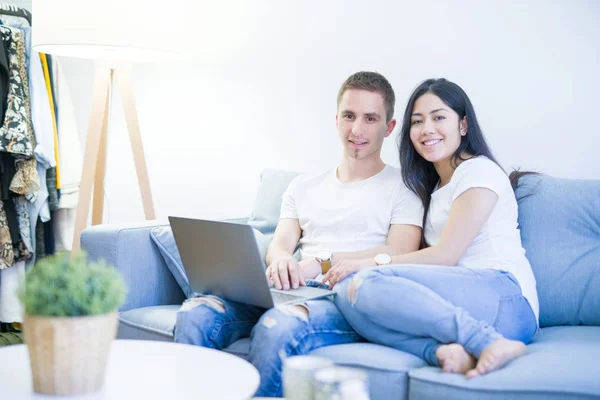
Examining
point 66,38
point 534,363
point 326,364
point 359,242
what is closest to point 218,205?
point 66,38

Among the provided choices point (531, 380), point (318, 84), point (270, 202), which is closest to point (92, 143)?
point (270, 202)

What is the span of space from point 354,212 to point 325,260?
0.55 feet

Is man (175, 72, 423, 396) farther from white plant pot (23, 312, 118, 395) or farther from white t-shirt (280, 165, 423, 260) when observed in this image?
white plant pot (23, 312, 118, 395)

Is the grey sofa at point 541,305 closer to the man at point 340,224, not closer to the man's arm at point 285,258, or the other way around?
the man at point 340,224

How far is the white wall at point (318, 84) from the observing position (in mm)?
2332

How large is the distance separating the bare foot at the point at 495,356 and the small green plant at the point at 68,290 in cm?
75

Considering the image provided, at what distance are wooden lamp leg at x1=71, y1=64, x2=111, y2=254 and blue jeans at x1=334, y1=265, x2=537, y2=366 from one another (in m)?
1.29

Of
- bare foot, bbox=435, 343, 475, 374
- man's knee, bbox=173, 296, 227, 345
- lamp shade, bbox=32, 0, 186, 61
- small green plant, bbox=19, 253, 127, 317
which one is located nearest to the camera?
small green plant, bbox=19, 253, 127, 317

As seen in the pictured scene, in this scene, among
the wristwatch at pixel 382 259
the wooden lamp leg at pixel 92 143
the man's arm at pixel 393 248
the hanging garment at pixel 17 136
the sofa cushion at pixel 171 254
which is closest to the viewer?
the wristwatch at pixel 382 259

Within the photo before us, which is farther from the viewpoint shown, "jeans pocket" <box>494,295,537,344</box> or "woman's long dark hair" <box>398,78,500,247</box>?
"woman's long dark hair" <box>398,78,500,247</box>

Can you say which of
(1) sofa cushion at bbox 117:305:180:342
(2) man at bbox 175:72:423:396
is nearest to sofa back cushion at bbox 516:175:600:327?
(2) man at bbox 175:72:423:396

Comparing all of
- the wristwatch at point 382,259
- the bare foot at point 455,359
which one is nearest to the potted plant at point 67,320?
the bare foot at point 455,359

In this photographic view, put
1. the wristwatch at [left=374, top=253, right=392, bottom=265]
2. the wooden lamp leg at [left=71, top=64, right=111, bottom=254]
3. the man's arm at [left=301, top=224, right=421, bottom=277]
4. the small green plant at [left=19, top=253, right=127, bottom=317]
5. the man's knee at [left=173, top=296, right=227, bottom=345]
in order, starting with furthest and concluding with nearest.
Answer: the wooden lamp leg at [left=71, top=64, right=111, bottom=254], the man's arm at [left=301, top=224, right=421, bottom=277], the wristwatch at [left=374, top=253, right=392, bottom=265], the man's knee at [left=173, top=296, right=227, bottom=345], the small green plant at [left=19, top=253, right=127, bottom=317]

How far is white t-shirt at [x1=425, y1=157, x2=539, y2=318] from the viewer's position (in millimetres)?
1821
